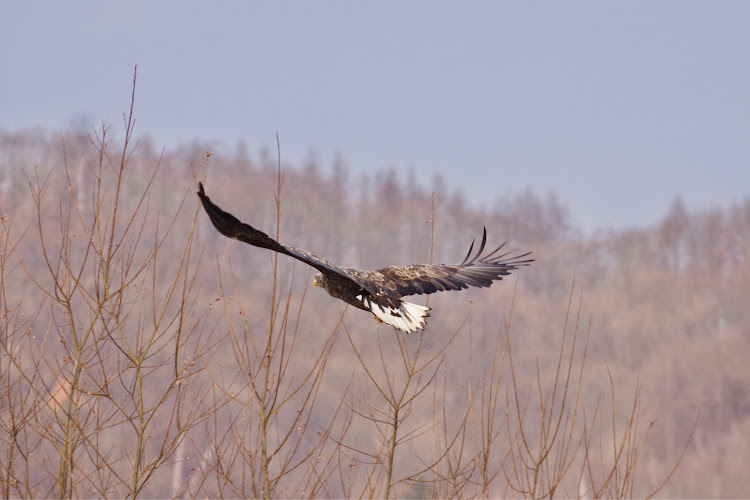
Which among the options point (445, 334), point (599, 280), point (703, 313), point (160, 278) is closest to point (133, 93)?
point (160, 278)

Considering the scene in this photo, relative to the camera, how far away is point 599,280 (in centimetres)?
4778

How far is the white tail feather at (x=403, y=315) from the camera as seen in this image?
726cm

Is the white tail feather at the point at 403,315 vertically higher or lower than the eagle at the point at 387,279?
lower

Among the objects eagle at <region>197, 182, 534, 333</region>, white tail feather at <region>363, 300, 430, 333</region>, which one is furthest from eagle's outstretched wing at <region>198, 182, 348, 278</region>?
white tail feather at <region>363, 300, 430, 333</region>

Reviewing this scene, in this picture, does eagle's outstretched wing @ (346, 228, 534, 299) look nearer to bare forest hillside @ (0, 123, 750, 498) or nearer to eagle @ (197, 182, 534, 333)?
eagle @ (197, 182, 534, 333)

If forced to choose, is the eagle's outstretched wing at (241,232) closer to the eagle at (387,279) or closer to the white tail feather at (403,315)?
the eagle at (387,279)

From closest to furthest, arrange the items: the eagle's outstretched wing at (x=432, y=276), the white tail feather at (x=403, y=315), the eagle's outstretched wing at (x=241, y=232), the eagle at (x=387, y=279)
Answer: the eagle's outstretched wing at (x=241, y=232) < the eagle at (x=387, y=279) < the white tail feather at (x=403, y=315) < the eagle's outstretched wing at (x=432, y=276)

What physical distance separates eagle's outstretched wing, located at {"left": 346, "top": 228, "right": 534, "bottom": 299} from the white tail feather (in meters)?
0.17

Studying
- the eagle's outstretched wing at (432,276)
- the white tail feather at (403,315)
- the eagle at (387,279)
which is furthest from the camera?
the eagle's outstretched wing at (432,276)

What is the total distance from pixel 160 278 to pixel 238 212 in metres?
14.3

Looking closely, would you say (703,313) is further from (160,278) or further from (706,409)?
(160,278)

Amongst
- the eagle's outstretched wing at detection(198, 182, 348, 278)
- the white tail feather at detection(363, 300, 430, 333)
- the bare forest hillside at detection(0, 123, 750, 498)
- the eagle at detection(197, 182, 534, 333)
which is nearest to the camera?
the eagle's outstretched wing at detection(198, 182, 348, 278)

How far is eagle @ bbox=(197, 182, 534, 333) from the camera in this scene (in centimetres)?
607

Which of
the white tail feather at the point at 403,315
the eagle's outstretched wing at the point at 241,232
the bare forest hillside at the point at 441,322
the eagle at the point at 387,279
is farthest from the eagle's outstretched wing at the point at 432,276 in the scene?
the bare forest hillside at the point at 441,322
